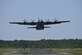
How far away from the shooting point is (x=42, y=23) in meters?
65.9

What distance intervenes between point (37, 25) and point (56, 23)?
410cm

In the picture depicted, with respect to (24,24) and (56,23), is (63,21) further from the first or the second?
(24,24)

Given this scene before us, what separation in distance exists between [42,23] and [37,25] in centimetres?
114

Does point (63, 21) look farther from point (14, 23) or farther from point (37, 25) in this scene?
point (14, 23)

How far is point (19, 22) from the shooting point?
6881 cm

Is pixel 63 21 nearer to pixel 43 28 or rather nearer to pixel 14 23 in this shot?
pixel 43 28

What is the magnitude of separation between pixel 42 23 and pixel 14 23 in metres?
6.75

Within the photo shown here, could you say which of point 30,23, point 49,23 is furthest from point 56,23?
point 30,23

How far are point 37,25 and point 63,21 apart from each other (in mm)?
5831

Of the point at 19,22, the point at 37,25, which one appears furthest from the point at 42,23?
the point at 19,22

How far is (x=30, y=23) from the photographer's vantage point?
6700 centimetres

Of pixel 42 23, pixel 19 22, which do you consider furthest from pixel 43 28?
pixel 19 22

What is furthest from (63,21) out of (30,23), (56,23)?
(30,23)

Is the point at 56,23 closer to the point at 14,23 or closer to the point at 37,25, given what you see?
the point at 37,25
